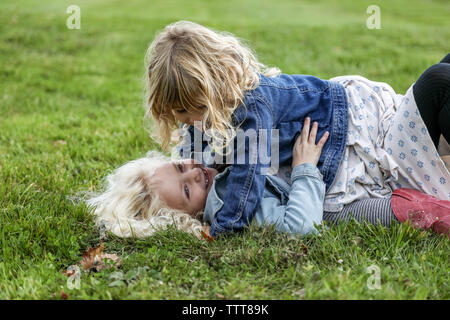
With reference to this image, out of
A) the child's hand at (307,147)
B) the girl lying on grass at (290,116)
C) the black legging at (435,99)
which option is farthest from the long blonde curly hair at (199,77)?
the black legging at (435,99)

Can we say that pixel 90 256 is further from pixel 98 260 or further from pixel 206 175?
pixel 206 175

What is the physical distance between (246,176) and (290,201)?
1.17 feet

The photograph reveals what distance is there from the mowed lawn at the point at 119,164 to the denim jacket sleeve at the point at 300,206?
10 cm

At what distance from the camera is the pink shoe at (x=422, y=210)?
2869 millimetres

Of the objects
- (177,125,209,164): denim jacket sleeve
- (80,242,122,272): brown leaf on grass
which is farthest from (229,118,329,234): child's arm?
(80,242,122,272): brown leaf on grass

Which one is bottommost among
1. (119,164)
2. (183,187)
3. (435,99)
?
(119,164)

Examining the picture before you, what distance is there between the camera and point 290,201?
3098mm

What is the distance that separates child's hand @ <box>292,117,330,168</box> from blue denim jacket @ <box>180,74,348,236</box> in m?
0.05

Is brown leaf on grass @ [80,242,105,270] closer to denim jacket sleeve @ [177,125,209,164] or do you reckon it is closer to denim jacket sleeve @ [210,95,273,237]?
denim jacket sleeve @ [210,95,273,237]

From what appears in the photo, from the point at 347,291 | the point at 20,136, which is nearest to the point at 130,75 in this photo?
the point at 20,136

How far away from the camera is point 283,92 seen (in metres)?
3.28

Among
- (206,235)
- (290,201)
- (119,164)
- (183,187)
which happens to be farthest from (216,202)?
(119,164)

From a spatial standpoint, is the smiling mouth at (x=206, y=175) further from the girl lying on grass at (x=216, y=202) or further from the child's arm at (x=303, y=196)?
the child's arm at (x=303, y=196)

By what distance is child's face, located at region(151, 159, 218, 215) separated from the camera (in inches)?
133
